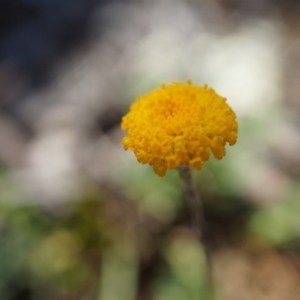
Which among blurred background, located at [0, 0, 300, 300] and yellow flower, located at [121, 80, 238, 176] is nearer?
yellow flower, located at [121, 80, 238, 176]

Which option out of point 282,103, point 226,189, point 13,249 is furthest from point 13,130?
point 282,103

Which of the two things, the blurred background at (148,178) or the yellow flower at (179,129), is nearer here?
the yellow flower at (179,129)

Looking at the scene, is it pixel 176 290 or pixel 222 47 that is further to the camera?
pixel 222 47

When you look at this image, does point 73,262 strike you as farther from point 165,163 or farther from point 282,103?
point 282,103

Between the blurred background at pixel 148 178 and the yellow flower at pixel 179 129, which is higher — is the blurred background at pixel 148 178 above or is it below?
above

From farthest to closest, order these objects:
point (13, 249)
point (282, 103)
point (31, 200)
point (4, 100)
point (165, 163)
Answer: point (4, 100) → point (282, 103) → point (31, 200) → point (13, 249) → point (165, 163)
